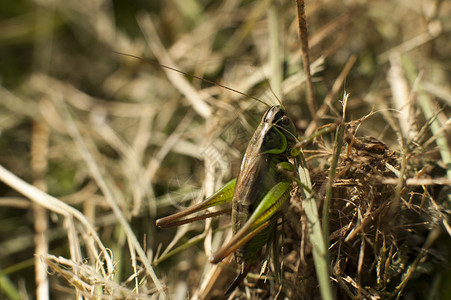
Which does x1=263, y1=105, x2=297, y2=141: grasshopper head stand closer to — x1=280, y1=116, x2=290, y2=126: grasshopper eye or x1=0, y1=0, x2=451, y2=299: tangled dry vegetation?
x1=280, y1=116, x2=290, y2=126: grasshopper eye

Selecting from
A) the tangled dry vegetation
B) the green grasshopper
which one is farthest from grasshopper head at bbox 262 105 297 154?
the tangled dry vegetation

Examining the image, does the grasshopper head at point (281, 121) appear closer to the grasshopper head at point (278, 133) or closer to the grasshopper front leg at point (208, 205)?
the grasshopper head at point (278, 133)

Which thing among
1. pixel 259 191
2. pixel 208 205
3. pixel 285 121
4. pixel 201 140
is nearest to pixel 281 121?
pixel 285 121

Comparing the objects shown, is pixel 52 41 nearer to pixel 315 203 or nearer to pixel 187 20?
pixel 187 20

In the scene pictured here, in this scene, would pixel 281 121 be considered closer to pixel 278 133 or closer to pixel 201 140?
pixel 278 133

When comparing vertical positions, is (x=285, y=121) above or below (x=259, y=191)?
above

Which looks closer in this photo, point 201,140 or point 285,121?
point 285,121

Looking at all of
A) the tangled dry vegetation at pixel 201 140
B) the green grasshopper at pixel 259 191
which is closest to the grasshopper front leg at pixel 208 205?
the green grasshopper at pixel 259 191
